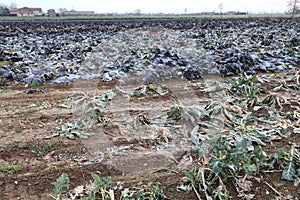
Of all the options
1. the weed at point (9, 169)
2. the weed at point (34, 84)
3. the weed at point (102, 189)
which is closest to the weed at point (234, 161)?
the weed at point (102, 189)

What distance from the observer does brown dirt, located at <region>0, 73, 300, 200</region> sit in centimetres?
339

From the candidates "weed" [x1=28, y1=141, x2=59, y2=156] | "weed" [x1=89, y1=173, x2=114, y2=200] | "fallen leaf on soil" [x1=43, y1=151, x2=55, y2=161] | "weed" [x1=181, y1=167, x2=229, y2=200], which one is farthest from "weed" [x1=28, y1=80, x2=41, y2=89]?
"weed" [x1=181, y1=167, x2=229, y2=200]

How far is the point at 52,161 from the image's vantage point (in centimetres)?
400

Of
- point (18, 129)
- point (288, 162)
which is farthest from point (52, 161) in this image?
point (288, 162)

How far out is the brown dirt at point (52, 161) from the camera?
339 centimetres

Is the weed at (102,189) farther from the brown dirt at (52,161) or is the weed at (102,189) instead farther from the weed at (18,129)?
the weed at (18,129)

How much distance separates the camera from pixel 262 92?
664 cm

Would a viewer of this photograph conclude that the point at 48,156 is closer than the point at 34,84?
Yes

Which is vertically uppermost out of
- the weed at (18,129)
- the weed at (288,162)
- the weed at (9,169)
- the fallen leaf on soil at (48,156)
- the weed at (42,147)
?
the weed at (288,162)

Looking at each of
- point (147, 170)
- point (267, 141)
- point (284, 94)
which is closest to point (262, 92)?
point (284, 94)

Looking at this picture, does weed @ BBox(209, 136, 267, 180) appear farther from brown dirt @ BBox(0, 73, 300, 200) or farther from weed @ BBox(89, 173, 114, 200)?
weed @ BBox(89, 173, 114, 200)

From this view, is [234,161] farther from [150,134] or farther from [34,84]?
[34,84]

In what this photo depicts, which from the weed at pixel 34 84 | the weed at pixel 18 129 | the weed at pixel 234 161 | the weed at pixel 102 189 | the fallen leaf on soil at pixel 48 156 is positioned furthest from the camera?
the weed at pixel 34 84

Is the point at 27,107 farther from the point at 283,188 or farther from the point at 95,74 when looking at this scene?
the point at 283,188
